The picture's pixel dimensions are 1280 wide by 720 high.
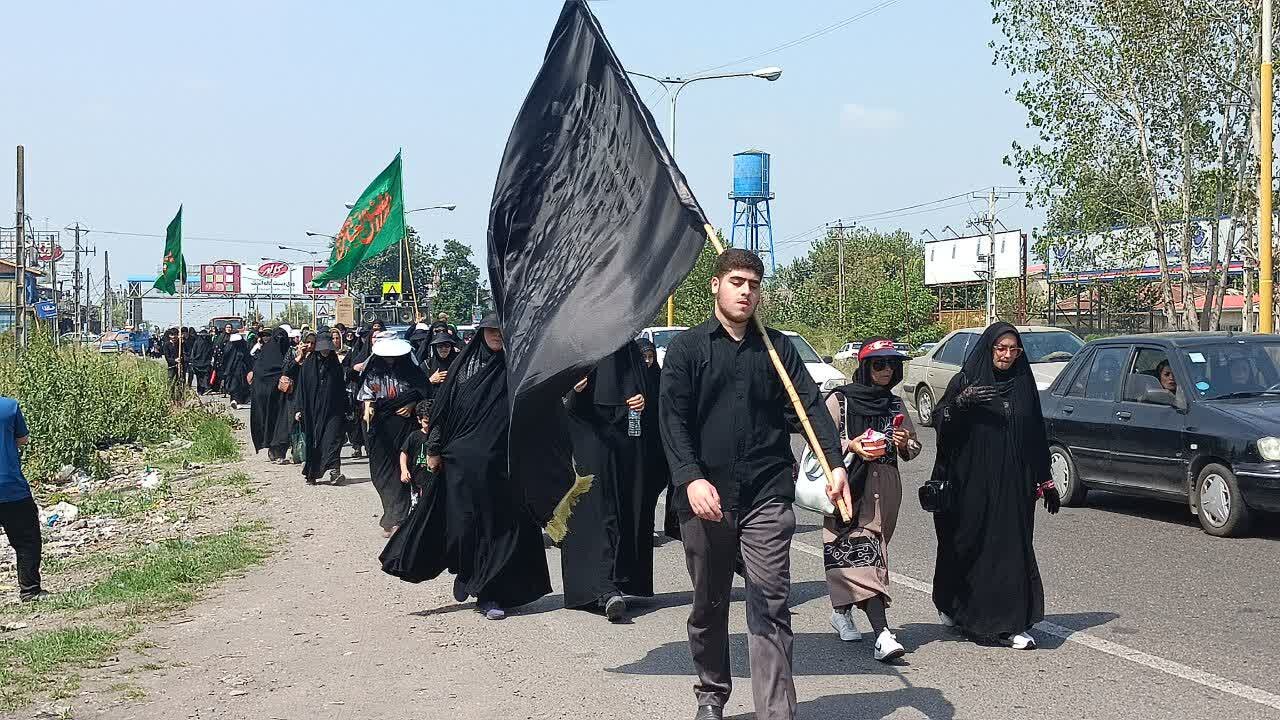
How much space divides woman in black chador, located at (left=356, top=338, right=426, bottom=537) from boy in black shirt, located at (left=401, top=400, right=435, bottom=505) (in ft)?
5.06

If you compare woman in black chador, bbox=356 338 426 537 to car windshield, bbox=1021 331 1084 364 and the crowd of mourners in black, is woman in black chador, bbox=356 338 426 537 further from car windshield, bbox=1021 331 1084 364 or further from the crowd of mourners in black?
car windshield, bbox=1021 331 1084 364

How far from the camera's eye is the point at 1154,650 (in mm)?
6734

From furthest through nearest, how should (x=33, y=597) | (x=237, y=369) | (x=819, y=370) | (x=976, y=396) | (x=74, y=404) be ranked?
(x=237, y=369) < (x=819, y=370) < (x=74, y=404) < (x=33, y=597) < (x=976, y=396)

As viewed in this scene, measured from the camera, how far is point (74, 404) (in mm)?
20672

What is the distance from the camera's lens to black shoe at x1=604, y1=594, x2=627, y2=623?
25.7 feet

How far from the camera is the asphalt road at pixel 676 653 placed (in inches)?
235

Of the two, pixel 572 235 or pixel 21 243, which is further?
pixel 21 243

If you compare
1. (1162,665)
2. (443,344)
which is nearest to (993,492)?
(1162,665)

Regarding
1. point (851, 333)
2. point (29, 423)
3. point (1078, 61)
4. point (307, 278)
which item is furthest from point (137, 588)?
point (307, 278)

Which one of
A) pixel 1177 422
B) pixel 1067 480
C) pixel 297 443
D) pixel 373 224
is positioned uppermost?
pixel 373 224

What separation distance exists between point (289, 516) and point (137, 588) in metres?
3.89

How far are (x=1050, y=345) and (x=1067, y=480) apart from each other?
27.1 feet

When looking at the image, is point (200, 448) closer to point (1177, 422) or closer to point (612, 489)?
point (612, 489)

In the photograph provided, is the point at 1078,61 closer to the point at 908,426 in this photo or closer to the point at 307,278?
the point at 908,426
